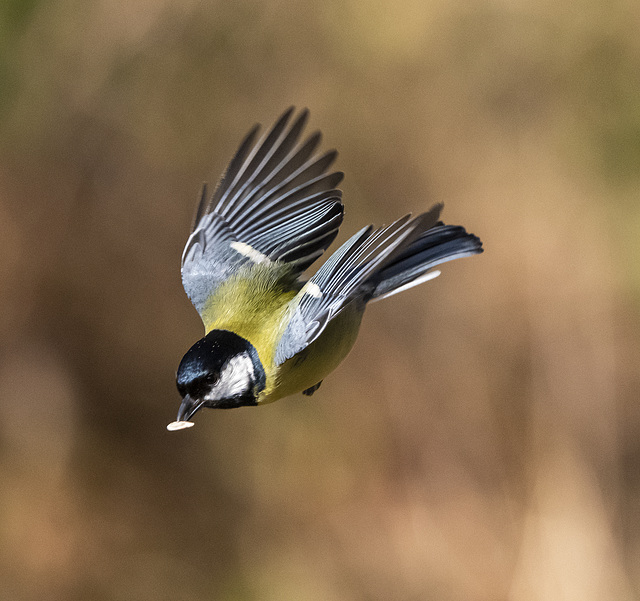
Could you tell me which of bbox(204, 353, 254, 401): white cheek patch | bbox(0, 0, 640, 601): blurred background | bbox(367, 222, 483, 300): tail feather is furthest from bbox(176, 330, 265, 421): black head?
bbox(0, 0, 640, 601): blurred background

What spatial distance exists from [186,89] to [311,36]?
588 millimetres

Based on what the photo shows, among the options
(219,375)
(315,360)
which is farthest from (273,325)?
(219,375)

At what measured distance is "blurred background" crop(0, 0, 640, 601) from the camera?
312cm

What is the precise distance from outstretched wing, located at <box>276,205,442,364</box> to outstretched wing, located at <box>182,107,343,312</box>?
0.70 feet

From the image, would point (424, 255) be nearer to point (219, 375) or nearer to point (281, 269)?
point (281, 269)

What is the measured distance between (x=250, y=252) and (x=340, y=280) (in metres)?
0.47

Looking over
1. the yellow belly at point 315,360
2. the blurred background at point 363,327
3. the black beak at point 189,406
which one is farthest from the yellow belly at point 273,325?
the blurred background at point 363,327

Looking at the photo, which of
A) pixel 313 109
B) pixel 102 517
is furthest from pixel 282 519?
pixel 313 109

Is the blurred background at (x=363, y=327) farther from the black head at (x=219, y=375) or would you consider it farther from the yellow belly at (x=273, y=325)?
the black head at (x=219, y=375)

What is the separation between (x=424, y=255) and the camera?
140 cm

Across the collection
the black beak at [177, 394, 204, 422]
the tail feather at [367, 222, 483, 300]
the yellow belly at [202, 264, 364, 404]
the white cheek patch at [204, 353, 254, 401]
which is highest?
the tail feather at [367, 222, 483, 300]

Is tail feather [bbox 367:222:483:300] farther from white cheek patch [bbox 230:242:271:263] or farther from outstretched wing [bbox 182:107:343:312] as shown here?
white cheek patch [bbox 230:242:271:263]

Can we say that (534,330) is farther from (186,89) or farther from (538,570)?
(186,89)

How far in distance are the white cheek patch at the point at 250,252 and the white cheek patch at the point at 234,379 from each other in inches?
15.0
